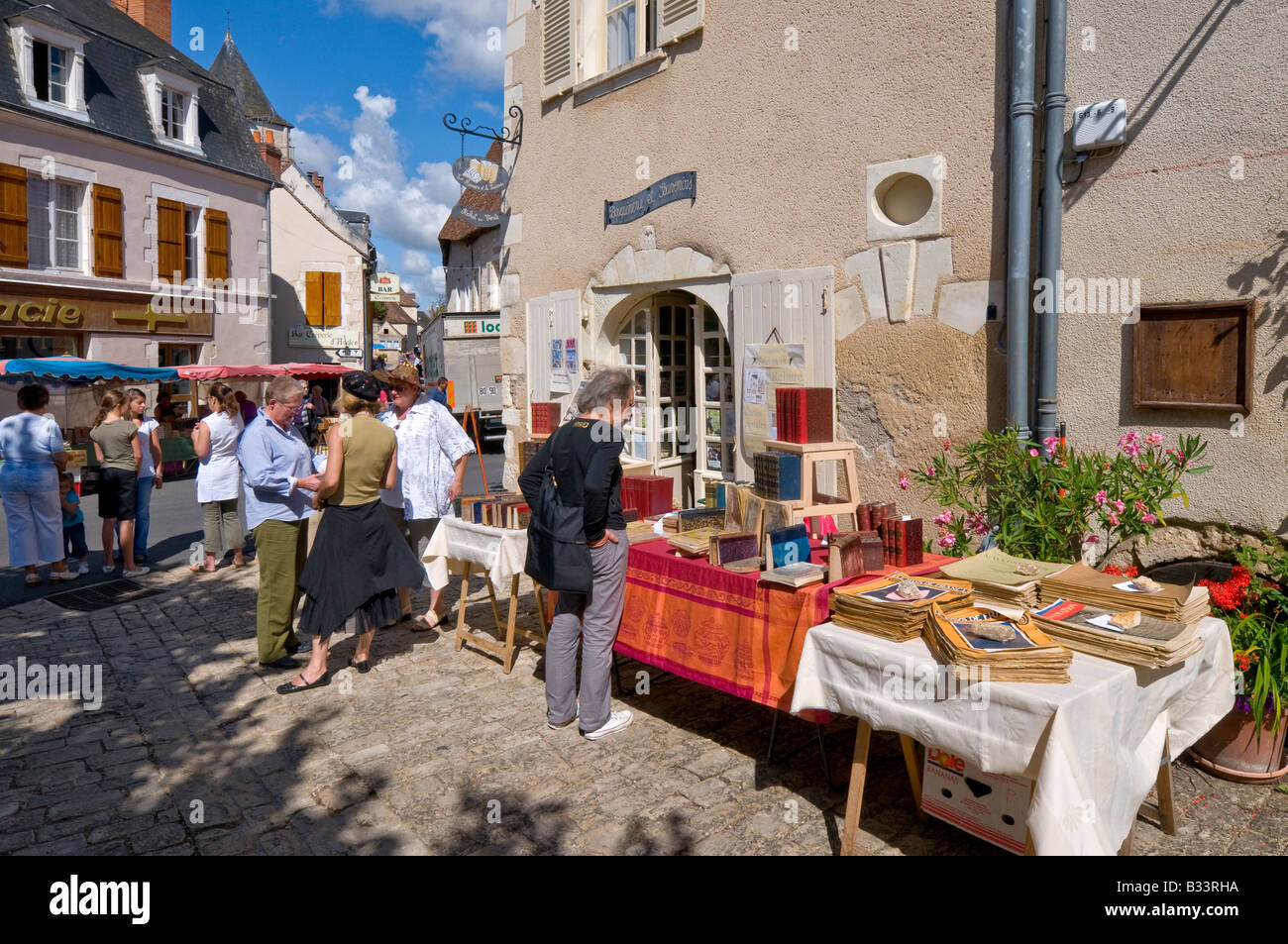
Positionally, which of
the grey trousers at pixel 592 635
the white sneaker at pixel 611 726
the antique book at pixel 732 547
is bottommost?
the white sneaker at pixel 611 726

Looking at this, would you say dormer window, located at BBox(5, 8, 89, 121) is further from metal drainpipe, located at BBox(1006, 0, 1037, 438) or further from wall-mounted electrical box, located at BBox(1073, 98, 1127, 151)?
wall-mounted electrical box, located at BBox(1073, 98, 1127, 151)

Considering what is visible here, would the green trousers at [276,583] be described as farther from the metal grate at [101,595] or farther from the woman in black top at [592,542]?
the metal grate at [101,595]

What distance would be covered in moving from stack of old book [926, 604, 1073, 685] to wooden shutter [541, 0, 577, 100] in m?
6.24

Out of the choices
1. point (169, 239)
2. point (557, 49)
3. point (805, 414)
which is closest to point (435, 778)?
point (805, 414)

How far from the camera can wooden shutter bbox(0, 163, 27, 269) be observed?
48.1 ft

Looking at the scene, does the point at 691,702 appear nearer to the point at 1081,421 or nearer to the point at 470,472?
the point at 1081,421

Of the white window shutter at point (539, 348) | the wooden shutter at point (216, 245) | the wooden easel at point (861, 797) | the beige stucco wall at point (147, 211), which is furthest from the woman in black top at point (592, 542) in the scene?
the wooden shutter at point (216, 245)

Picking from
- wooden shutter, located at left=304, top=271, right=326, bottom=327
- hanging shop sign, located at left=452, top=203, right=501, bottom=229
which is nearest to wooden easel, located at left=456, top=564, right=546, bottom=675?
hanging shop sign, located at left=452, top=203, right=501, bottom=229

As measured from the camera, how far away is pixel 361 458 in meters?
4.82

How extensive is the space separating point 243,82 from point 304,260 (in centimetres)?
1120

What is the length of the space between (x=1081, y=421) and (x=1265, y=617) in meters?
1.31

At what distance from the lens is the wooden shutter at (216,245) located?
61.1ft

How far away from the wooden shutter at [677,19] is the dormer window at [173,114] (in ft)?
50.6
